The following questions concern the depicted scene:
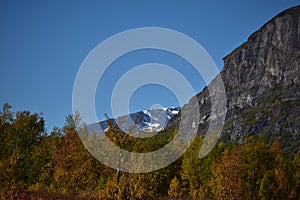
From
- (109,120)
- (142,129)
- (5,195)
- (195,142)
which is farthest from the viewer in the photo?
(195,142)

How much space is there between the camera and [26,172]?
61750 millimetres

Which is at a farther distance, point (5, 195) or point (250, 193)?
point (250, 193)

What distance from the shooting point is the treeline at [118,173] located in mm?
28859

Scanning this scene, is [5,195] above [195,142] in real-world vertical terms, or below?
below

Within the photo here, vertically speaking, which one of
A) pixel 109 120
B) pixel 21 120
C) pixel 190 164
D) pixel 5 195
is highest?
pixel 21 120

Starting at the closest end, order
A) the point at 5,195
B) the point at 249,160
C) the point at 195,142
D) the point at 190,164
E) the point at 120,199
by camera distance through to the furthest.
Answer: the point at 5,195, the point at 120,199, the point at 249,160, the point at 190,164, the point at 195,142

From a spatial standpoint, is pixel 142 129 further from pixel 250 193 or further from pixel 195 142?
pixel 195 142

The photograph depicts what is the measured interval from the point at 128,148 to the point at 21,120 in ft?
158

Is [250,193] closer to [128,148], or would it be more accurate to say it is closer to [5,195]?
[128,148]

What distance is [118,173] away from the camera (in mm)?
29797

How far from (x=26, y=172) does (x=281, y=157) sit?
3764cm

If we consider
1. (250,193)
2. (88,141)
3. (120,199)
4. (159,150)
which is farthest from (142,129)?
(159,150)

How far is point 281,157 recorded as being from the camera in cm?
6275

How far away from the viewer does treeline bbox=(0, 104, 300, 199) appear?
1136 inches
